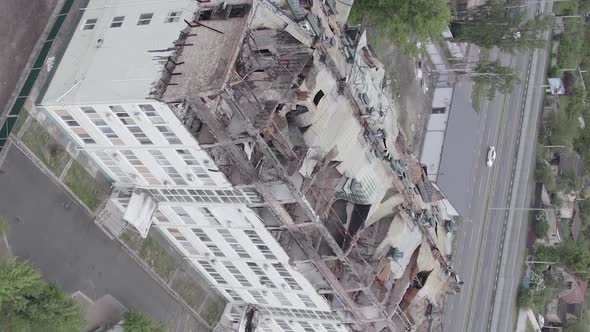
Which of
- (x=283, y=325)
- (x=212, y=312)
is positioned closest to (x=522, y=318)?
(x=283, y=325)

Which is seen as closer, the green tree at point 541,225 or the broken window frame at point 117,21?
the broken window frame at point 117,21


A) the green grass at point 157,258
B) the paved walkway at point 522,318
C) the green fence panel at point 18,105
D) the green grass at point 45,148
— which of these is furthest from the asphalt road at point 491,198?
the green fence panel at point 18,105

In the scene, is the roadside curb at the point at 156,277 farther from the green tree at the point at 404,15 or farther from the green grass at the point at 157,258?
the green tree at the point at 404,15

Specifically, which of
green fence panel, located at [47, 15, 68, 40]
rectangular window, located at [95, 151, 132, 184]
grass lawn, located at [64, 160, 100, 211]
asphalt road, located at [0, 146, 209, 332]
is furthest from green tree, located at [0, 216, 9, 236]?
green fence panel, located at [47, 15, 68, 40]

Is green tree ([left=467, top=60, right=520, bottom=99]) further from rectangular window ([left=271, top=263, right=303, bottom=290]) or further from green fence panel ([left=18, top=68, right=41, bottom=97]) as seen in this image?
green fence panel ([left=18, top=68, right=41, bottom=97])

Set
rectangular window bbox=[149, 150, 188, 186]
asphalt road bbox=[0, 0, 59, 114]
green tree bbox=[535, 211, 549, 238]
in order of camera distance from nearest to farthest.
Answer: rectangular window bbox=[149, 150, 188, 186], asphalt road bbox=[0, 0, 59, 114], green tree bbox=[535, 211, 549, 238]

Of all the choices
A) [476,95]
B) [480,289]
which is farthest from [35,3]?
[480,289]

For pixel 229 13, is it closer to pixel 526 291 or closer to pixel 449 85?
pixel 449 85
